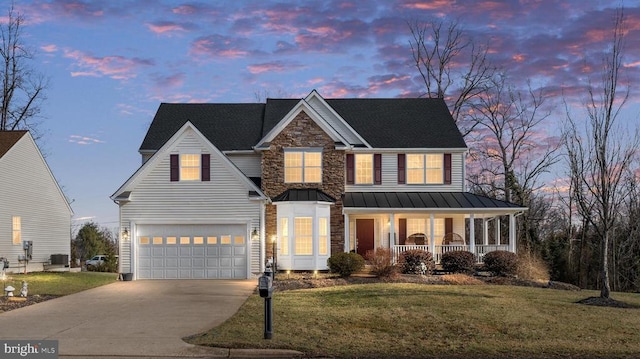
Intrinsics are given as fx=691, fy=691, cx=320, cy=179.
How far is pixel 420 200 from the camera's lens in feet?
108

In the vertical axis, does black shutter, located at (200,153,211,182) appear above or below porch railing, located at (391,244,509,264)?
above

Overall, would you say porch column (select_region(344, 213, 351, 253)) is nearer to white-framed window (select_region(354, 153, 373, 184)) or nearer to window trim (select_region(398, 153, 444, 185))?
white-framed window (select_region(354, 153, 373, 184))

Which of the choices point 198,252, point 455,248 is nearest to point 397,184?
point 455,248

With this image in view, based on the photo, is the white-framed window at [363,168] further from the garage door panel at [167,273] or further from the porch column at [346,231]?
the garage door panel at [167,273]

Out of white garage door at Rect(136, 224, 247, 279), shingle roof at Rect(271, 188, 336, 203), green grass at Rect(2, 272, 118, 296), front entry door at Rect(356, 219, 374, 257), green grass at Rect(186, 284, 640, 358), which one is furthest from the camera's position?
front entry door at Rect(356, 219, 374, 257)

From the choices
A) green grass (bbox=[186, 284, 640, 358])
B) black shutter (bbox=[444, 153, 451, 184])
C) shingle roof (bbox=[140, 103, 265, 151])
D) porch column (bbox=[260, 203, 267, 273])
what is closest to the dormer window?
porch column (bbox=[260, 203, 267, 273])

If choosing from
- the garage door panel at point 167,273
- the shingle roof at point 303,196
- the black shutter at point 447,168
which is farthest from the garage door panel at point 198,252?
the black shutter at point 447,168

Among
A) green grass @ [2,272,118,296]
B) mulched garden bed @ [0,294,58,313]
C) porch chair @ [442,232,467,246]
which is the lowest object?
green grass @ [2,272,118,296]

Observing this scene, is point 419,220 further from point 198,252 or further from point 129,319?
point 129,319

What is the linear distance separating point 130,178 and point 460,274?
14621mm

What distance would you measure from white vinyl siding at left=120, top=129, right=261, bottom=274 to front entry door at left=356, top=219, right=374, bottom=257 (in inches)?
262

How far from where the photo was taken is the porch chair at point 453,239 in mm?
32922

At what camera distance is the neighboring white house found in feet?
109

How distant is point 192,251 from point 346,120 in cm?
1176
